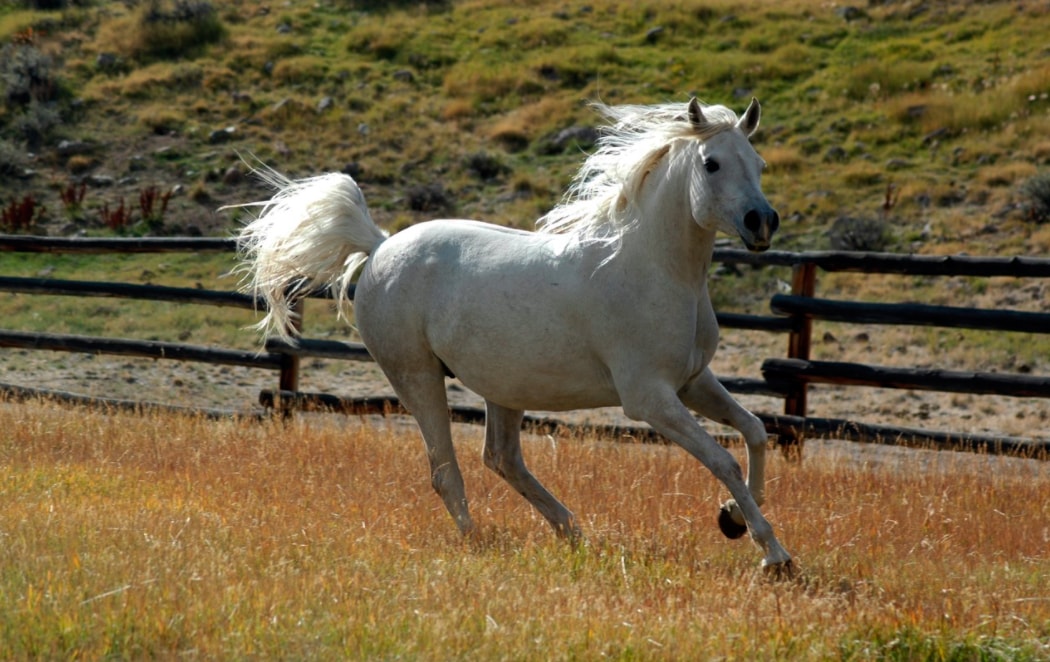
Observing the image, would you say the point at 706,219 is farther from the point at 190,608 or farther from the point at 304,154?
the point at 304,154

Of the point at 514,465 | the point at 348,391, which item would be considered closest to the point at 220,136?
the point at 348,391

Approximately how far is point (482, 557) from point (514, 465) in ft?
2.66

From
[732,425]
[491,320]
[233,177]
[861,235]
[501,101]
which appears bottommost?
[861,235]

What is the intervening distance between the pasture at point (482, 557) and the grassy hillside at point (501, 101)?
11948 millimetres

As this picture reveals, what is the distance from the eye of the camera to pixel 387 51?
1209 inches

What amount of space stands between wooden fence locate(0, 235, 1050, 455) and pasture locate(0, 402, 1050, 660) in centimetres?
47

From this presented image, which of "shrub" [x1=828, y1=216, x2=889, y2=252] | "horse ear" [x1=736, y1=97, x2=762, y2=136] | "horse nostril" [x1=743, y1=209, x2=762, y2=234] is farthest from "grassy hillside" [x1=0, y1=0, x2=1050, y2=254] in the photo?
"horse nostril" [x1=743, y1=209, x2=762, y2=234]

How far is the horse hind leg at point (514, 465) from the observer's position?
6008 millimetres

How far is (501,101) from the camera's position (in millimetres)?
27422

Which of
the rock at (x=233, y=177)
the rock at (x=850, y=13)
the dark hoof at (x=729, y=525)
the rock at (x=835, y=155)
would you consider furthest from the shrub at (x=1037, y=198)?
the dark hoof at (x=729, y=525)

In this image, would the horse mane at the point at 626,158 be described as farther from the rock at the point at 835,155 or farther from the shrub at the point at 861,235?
the rock at the point at 835,155

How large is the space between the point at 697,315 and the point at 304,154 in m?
20.5

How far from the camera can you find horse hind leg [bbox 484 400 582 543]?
601cm

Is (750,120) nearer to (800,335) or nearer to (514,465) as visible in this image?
(514,465)
